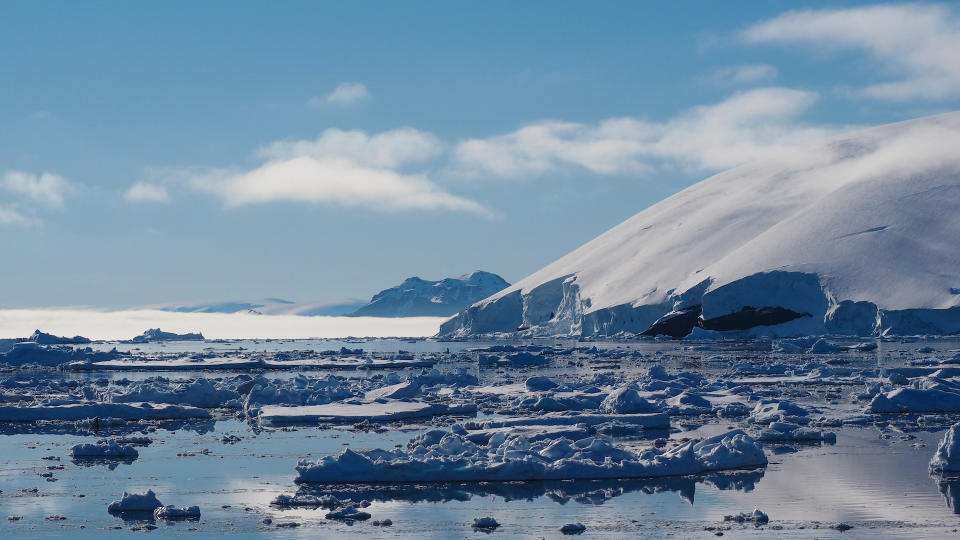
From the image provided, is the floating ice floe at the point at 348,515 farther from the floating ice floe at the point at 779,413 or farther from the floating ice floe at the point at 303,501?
the floating ice floe at the point at 779,413

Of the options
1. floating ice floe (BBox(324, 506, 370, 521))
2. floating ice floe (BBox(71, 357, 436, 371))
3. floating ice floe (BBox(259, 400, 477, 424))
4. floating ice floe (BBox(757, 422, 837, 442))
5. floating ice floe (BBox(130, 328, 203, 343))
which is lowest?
floating ice floe (BBox(324, 506, 370, 521))

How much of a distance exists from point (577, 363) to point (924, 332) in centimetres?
2649

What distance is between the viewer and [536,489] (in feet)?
47.7

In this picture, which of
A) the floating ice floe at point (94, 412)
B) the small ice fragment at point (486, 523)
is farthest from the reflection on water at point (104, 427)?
the small ice fragment at point (486, 523)

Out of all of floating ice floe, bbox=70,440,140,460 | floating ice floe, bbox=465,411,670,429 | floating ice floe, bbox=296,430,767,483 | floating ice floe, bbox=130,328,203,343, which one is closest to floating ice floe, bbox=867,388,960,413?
floating ice floe, bbox=465,411,670,429

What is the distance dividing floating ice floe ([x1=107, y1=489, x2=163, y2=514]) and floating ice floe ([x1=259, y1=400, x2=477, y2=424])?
9.85 m

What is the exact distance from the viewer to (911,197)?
7925cm

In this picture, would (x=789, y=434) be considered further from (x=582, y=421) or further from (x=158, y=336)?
(x=158, y=336)

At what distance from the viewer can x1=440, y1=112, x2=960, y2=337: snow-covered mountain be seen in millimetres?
66188

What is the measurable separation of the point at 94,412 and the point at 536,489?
14.5m

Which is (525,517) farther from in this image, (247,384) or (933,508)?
(247,384)

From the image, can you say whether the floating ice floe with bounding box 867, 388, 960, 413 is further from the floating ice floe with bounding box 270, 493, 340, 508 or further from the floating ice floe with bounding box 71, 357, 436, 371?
the floating ice floe with bounding box 71, 357, 436, 371

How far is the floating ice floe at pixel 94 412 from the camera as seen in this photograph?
25078 millimetres

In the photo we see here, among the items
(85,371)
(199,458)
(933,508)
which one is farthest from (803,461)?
(85,371)
